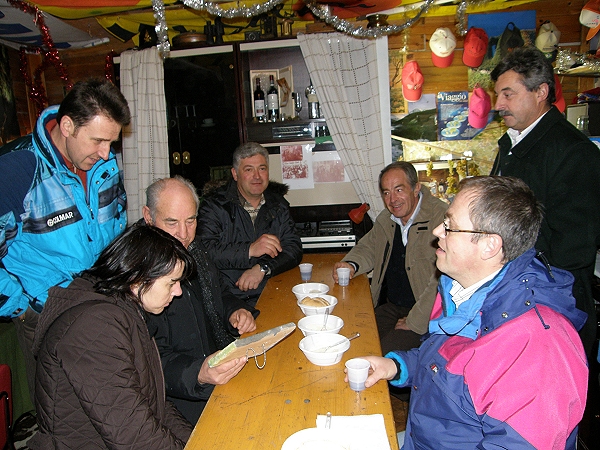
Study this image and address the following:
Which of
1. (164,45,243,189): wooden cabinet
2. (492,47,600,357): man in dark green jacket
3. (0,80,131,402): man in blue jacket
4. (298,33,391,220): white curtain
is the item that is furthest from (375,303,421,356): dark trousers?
(164,45,243,189): wooden cabinet

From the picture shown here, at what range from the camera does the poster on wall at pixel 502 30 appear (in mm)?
4117

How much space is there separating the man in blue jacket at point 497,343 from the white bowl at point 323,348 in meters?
0.16

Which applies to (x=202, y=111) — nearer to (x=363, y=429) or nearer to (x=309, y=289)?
(x=309, y=289)

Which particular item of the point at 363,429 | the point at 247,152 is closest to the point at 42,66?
the point at 247,152

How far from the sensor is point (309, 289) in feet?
8.25

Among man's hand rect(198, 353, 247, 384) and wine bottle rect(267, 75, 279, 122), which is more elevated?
wine bottle rect(267, 75, 279, 122)

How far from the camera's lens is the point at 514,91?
7.44 ft

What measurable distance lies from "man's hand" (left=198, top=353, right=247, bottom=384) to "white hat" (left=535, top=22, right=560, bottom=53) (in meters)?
4.02

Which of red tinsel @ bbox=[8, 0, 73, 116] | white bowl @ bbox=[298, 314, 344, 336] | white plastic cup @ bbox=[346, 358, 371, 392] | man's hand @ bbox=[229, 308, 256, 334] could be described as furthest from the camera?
red tinsel @ bbox=[8, 0, 73, 116]

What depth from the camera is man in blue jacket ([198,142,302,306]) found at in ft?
9.75

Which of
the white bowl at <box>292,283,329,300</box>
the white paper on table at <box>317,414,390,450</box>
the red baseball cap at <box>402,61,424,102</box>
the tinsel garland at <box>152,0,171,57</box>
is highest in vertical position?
the tinsel garland at <box>152,0,171,57</box>

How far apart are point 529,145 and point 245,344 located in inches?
68.3

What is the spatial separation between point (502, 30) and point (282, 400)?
161 inches

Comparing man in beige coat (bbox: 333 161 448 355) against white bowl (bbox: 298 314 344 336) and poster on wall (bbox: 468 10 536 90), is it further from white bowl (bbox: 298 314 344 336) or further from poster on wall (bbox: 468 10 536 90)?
poster on wall (bbox: 468 10 536 90)
